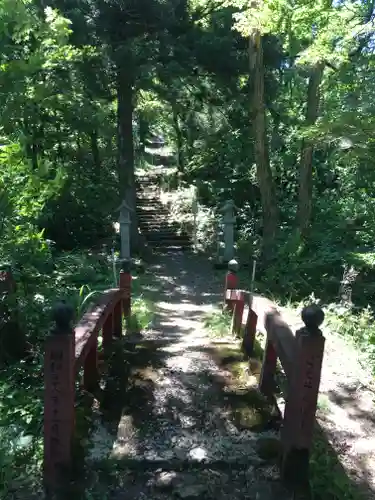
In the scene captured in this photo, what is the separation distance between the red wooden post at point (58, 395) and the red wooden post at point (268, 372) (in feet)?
5.52

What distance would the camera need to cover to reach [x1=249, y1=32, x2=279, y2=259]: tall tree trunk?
35.2 ft

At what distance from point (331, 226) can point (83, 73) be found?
7.03 metres

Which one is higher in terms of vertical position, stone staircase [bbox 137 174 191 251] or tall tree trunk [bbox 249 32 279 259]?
tall tree trunk [bbox 249 32 279 259]

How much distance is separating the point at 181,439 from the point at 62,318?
3.96ft

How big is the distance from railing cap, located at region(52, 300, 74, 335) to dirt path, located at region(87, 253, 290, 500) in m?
0.87

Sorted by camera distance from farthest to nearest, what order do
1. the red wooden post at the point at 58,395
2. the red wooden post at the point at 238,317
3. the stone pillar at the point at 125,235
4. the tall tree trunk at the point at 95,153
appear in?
the tall tree trunk at the point at 95,153, the stone pillar at the point at 125,235, the red wooden post at the point at 238,317, the red wooden post at the point at 58,395

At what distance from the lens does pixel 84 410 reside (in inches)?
134

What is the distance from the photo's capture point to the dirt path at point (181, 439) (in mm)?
2717

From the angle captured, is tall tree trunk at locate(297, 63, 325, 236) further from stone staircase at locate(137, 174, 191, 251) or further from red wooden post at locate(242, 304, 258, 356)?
red wooden post at locate(242, 304, 258, 356)

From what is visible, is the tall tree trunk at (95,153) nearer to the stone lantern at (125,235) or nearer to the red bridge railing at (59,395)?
the stone lantern at (125,235)

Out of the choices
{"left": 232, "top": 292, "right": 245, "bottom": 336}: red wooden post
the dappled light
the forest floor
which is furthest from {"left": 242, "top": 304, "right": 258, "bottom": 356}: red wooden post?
{"left": 232, "top": 292, "right": 245, "bottom": 336}: red wooden post

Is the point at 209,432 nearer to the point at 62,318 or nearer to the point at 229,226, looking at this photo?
the point at 62,318

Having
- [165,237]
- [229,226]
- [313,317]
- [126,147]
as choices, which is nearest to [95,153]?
[126,147]

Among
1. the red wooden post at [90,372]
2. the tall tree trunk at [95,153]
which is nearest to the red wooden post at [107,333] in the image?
the red wooden post at [90,372]
